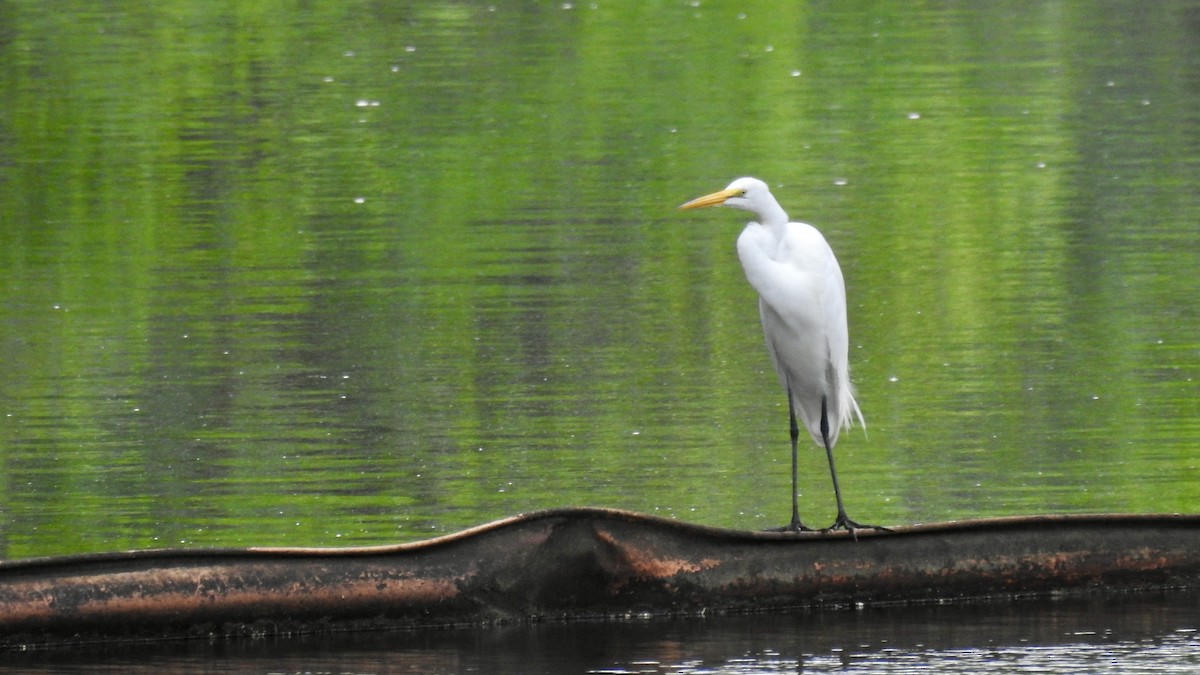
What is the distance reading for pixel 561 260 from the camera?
40.7 ft

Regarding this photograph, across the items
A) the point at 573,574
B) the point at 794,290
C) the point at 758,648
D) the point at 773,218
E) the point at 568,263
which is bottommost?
the point at 758,648

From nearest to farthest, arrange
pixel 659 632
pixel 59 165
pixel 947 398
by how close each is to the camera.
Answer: pixel 659 632
pixel 947 398
pixel 59 165

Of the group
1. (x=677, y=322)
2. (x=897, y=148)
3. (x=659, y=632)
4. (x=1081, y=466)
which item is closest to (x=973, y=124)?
(x=897, y=148)

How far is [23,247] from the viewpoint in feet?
43.7

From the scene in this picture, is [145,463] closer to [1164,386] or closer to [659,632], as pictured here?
[659,632]

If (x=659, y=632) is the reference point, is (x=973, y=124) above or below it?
above

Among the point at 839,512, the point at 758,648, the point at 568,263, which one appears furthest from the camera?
the point at 568,263

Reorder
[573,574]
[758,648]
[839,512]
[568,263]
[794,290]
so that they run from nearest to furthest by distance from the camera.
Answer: [758,648] → [573,574] → [839,512] → [794,290] → [568,263]

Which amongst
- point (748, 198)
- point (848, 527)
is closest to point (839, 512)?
point (848, 527)

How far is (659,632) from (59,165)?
964 centimetres

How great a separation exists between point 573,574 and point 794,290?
1.20 m

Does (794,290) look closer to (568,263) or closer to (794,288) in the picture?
(794,288)

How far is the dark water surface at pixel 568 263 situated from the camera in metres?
8.56

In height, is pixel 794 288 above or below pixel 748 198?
below
